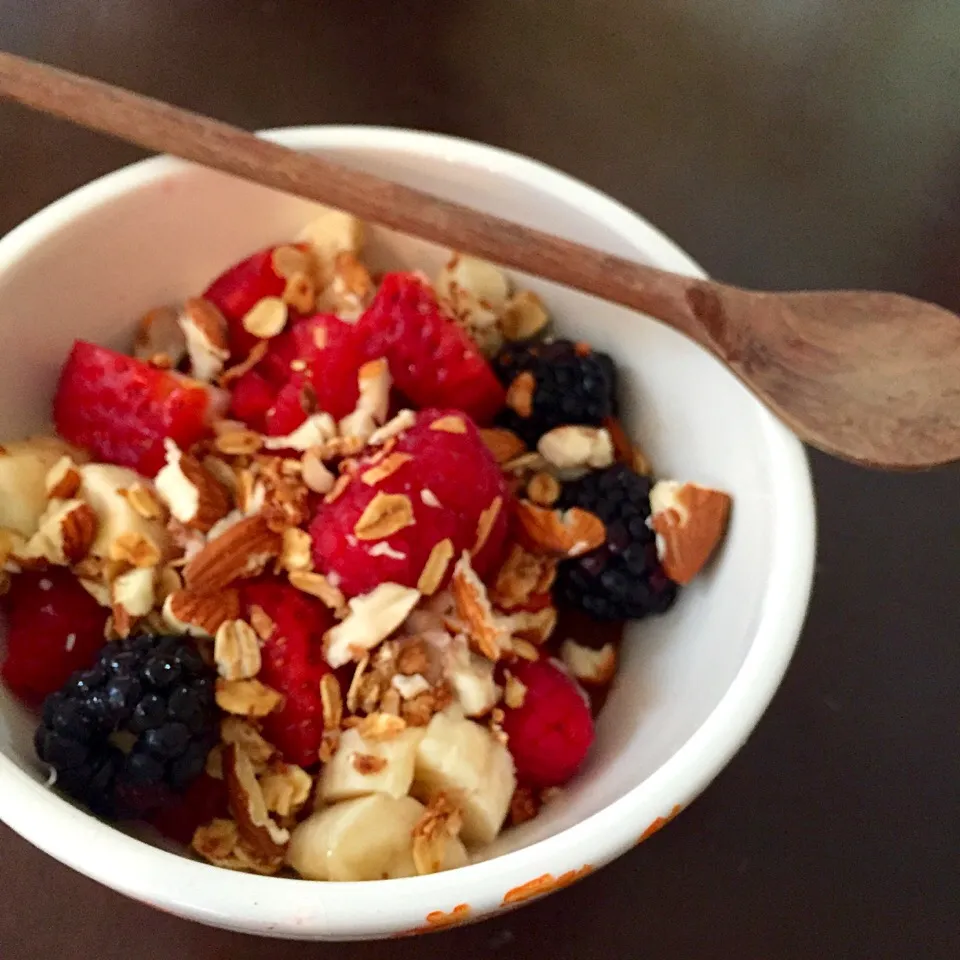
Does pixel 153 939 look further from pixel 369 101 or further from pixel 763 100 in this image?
pixel 763 100

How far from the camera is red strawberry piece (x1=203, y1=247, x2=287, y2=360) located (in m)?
0.73

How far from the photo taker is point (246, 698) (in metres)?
Result: 0.58

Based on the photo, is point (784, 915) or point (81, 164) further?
point (81, 164)

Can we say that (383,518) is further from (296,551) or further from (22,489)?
(22,489)

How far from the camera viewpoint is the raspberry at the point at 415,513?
0.60m

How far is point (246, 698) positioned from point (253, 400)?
0.22 meters

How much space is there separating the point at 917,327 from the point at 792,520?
160 mm

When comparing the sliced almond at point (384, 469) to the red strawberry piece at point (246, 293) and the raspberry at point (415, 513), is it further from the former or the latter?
the red strawberry piece at point (246, 293)

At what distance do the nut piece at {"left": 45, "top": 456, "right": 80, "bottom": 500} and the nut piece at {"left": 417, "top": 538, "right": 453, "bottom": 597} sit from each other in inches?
9.0

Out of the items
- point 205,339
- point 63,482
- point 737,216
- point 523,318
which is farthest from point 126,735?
point 737,216

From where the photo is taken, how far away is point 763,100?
1051 mm

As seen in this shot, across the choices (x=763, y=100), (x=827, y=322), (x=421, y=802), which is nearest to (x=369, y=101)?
(x=763, y=100)

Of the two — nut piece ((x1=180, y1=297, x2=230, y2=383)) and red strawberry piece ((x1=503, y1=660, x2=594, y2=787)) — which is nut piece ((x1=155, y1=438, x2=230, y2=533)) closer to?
nut piece ((x1=180, y1=297, x2=230, y2=383))

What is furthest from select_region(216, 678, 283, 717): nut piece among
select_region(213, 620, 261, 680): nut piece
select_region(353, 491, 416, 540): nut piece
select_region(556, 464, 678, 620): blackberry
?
select_region(556, 464, 678, 620): blackberry
